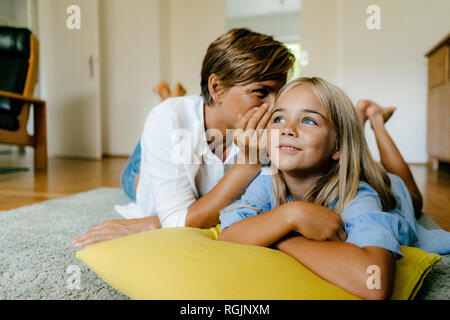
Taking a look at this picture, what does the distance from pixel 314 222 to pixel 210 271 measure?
0.71 feet

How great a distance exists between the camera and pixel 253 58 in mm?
937

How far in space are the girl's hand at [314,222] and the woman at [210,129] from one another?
24 cm

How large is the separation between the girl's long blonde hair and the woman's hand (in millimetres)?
429

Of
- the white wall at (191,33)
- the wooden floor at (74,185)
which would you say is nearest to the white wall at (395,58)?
the wooden floor at (74,185)

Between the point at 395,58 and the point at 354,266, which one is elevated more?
the point at 395,58

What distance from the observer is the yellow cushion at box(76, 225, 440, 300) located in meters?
0.52

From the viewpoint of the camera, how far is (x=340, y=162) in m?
0.77

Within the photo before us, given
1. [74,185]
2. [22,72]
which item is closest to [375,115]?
[74,185]

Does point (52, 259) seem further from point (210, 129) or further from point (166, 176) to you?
point (210, 129)

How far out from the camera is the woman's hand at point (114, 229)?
940mm

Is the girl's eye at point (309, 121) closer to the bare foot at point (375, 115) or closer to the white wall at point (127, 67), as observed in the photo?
the bare foot at point (375, 115)
